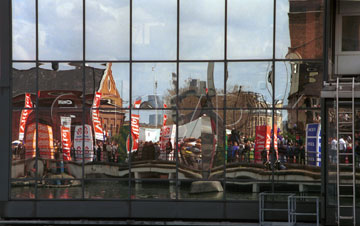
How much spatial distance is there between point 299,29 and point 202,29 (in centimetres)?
271

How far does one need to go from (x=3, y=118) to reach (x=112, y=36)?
12.9ft

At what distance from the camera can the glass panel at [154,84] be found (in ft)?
56.0

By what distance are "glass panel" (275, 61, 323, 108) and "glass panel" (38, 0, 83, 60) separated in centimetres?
574

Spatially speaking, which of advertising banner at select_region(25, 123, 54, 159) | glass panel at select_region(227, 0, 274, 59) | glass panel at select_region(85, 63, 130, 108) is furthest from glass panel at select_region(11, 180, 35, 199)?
glass panel at select_region(227, 0, 274, 59)

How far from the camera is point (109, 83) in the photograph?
17234 mm

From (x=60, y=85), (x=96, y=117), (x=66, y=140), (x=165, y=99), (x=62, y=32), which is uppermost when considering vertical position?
(x=62, y=32)

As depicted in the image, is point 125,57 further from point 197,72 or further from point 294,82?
point 294,82

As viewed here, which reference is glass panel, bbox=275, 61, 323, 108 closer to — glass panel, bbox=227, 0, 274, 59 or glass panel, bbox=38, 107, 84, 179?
glass panel, bbox=227, 0, 274, 59

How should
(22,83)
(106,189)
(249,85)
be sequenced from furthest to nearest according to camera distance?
(22,83), (106,189), (249,85)

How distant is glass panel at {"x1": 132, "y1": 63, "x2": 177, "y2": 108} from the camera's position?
672 inches

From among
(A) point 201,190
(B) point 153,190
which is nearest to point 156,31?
(B) point 153,190

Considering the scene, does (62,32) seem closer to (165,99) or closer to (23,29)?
(23,29)

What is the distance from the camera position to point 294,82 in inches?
658

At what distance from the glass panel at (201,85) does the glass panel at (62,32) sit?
10.2ft
